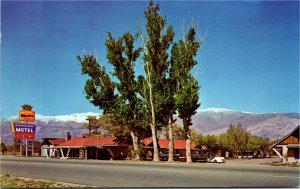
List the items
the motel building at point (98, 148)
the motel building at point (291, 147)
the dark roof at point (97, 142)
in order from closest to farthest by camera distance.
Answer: the motel building at point (291, 147) < the motel building at point (98, 148) < the dark roof at point (97, 142)

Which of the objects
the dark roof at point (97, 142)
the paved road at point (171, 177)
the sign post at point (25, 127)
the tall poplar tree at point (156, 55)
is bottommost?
the paved road at point (171, 177)

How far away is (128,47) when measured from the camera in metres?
48.2

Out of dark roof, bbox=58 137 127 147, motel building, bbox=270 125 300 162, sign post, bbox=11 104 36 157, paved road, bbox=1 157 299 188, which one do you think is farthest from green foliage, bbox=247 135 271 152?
paved road, bbox=1 157 299 188

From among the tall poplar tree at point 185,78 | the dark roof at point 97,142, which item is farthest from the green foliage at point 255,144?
the tall poplar tree at point 185,78

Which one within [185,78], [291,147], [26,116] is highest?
[185,78]

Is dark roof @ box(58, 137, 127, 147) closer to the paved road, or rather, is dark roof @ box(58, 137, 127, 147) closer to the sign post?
the sign post

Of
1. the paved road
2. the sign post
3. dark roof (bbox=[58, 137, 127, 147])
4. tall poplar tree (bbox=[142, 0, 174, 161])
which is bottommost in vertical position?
the paved road

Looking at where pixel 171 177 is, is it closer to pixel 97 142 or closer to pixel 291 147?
pixel 291 147

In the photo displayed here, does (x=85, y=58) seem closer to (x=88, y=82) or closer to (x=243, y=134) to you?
(x=88, y=82)

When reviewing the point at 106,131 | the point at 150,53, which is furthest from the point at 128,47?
the point at 106,131

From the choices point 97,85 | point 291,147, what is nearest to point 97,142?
point 97,85

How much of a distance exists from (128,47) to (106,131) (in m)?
45.3

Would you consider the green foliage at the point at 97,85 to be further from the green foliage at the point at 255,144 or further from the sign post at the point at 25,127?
the green foliage at the point at 255,144

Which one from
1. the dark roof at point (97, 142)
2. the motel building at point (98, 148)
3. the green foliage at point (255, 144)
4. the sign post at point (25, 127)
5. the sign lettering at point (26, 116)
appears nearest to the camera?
the motel building at point (98, 148)
